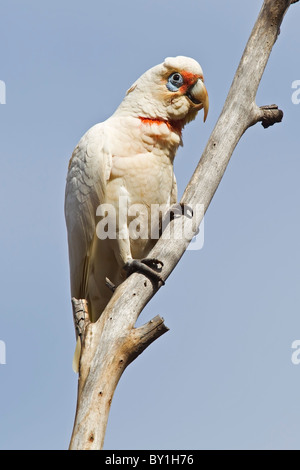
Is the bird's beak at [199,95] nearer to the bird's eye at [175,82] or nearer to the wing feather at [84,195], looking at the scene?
the bird's eye at [175,82]

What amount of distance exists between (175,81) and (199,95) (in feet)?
0.83

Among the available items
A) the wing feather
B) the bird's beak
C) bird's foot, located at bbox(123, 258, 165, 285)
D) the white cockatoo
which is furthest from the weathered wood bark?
the wing feather

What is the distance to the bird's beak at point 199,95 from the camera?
18.4 feet

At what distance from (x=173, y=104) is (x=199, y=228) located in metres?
1.27

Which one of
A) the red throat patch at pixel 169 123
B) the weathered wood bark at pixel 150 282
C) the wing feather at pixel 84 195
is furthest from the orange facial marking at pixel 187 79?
the wing feather at pixel 84 195

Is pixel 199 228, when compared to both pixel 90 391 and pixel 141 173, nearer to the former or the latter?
pixel 141 173

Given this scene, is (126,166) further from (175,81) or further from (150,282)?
(150,282)

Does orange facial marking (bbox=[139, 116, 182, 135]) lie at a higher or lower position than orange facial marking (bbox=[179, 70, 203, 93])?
lower

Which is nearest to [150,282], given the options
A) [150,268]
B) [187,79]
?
[150,268]

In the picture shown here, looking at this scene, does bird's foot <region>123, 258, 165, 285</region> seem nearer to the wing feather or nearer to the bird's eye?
the wing feather

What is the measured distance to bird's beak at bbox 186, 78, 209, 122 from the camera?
561 cm

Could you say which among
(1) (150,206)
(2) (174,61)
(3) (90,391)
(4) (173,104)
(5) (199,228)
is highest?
(2) (174,61)
